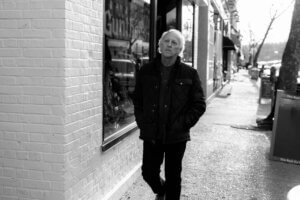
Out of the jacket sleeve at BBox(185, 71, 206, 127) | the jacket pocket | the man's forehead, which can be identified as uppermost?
the man's forehead

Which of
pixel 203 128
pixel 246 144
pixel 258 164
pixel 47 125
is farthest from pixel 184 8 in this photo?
pixel 47 125

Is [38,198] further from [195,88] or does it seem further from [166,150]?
[195,88]

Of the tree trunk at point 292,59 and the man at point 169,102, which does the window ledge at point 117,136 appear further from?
the tree trunk at point 292,59

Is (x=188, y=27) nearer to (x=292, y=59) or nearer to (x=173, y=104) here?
(x=292, y=59)

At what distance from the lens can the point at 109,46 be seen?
4422mm

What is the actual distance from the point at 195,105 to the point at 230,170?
8.79 ft

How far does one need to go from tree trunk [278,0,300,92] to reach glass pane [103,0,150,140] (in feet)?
13.6

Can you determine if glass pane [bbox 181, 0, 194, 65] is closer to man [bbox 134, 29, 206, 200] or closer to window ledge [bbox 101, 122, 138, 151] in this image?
window ledge [bbox 101, 122, 138, 151]

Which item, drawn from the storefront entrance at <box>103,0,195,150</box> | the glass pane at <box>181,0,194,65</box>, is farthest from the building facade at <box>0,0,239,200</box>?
the glass pane at <box>181,0,194,65</box>

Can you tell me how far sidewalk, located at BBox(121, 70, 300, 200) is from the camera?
4867 mm

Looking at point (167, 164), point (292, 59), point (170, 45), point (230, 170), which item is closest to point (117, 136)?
point (167, 164)

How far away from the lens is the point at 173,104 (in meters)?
3.47

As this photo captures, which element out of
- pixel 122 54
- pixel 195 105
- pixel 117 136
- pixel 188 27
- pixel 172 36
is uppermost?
pixel 188 27

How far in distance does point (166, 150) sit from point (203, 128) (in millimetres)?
5633
